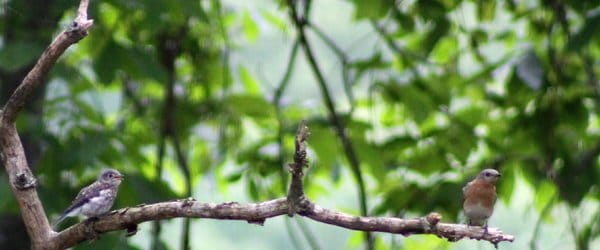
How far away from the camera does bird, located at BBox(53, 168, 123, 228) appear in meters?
4.18

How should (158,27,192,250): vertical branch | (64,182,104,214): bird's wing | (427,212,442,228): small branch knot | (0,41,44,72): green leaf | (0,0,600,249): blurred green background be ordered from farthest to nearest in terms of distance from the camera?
(158,27,192,250): vertical branch, (0,0,600,249): blurred green background, (0,41,44,72): green leaf, (64,182,104,214): bird's wing, (427,212,442,228): small branch knot

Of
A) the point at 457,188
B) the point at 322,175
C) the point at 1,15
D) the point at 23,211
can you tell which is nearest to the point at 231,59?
the point at 322,175

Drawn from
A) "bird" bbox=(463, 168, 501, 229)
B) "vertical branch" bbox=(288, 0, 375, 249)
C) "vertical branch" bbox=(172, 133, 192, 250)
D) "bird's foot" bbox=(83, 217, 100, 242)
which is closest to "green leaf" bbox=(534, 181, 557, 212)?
"vertical branch" bbox=(288, 0, 375, 249)

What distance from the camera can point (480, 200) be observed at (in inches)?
162

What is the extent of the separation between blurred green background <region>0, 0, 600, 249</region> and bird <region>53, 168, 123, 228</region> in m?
0.96

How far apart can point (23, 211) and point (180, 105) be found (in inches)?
154

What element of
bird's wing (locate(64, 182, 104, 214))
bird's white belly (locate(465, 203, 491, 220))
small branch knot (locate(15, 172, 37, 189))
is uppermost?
bird's wing (locate(64, 182, 104, 214))

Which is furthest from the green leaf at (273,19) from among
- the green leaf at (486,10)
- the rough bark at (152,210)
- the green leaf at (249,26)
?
the rough bark at (152,210)

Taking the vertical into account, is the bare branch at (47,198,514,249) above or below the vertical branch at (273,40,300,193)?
below

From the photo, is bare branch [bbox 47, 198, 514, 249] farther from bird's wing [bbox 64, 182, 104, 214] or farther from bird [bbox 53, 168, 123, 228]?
bird's wing [bbox 64, 182, 104, 214]

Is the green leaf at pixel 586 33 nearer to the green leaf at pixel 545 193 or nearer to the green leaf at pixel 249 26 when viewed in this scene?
the green leaf at pixel 545 193

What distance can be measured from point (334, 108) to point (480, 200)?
266 centimetres

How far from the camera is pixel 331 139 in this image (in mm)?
6555

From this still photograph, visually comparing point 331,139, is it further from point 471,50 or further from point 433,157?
point 471,50
